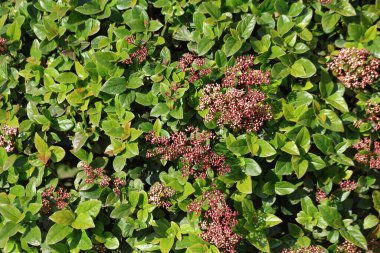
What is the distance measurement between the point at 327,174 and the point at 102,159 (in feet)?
4.59

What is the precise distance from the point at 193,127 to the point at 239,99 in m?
0.35

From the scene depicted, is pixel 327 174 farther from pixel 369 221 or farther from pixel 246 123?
pixel 246 123

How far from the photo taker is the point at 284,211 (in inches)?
116

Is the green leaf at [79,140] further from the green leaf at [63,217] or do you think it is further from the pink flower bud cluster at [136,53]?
the pink flower bud cluster at [136,53]

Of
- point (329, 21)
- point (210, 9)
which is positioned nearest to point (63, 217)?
point (210, 9)

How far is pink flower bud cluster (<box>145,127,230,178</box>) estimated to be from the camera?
8.59ft

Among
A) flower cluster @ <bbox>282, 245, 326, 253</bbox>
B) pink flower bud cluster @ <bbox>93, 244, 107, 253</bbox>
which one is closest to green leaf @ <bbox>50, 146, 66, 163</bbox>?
pink flower bud cluster @ <bbox>93, 244, 107, 253</bbox>

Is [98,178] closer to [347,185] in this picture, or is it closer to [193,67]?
[193,67]

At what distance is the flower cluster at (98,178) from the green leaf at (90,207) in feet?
0.36

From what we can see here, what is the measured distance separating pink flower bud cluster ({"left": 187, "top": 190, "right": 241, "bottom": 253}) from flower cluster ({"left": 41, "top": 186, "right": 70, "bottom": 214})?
74cm

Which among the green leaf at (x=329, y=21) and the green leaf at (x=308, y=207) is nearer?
the green leaf at (x=308, y=207)

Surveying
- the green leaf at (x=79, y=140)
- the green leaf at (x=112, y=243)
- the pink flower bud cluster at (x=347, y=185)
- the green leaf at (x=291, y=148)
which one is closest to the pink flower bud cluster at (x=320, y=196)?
the pink flower bud cluster at (x=347, y=185)

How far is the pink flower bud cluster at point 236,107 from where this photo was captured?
2.58 m

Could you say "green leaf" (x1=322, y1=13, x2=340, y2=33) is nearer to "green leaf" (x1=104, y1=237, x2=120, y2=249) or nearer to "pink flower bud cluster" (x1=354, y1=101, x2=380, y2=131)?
"pink flower bud cluster" (x1=354, y1=101, x2=380, y2=131)
